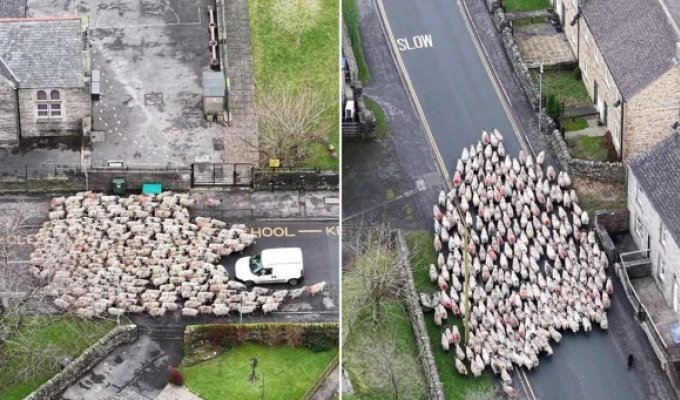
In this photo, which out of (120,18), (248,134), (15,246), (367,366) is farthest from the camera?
(120,18)

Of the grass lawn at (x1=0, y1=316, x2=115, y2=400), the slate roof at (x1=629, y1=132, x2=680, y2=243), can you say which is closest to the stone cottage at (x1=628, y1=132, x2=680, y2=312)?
the slate roof at (x1=629, y1=132, x2=680, y2=243)

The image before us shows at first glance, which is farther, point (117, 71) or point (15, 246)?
point (117, 71)

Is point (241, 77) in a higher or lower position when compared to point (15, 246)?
higher

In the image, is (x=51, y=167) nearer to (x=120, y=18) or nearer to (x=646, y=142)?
(x=120, y=18)

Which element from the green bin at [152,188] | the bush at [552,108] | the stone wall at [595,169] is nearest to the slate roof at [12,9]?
the green bin at [152,188]

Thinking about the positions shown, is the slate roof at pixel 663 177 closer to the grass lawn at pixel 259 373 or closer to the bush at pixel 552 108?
the bush at pixel 552 108

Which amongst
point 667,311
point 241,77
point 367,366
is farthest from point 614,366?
point 241,77
